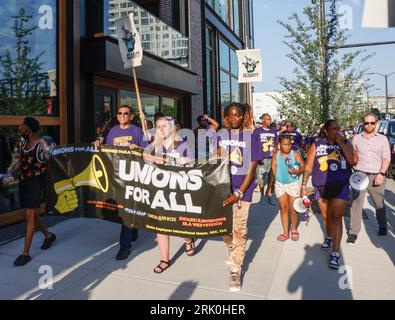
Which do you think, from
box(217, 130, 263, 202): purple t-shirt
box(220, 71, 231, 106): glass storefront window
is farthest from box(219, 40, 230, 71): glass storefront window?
box(217, 130, 263, 202): purple t-shirt

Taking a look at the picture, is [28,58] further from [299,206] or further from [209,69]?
[209,69]

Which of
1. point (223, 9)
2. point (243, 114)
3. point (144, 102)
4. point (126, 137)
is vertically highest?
point (223, 9)

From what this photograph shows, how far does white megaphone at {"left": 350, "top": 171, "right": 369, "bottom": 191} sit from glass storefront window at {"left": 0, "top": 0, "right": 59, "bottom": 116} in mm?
5270

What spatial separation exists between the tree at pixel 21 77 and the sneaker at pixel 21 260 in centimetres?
254

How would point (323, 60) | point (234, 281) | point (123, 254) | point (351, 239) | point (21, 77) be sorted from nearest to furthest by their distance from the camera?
1. point (234, 281)
2. point (123, 254)
3. point (351, 239)
4. point (21, 77)
5. point (323, 60)

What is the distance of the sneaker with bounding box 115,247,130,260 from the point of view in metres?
4.62

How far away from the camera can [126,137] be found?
4.76 metres

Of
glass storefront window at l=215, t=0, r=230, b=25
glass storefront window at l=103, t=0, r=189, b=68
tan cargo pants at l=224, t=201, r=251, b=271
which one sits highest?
glass storefront window at l=215, t=0, r=230, b=25

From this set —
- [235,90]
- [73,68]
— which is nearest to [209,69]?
[235,90]

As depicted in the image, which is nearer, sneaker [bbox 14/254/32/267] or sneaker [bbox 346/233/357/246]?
sneaker [bbox 14/254/32/267]

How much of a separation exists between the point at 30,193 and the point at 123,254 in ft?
4.47

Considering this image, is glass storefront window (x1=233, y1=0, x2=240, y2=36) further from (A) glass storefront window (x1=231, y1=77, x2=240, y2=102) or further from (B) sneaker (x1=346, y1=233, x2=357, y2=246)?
(B) sneaker (x1=346, y1=233, x2=357, y2=246)
